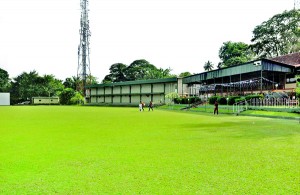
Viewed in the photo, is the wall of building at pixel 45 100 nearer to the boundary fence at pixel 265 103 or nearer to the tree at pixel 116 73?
the tree at pixel 116 73

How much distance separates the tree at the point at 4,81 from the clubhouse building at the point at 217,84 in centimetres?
3284

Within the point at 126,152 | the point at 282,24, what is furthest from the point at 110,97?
the point at 126,152

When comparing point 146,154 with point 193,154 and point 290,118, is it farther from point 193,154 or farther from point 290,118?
point 290,118

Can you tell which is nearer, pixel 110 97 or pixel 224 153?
pixel 224 153

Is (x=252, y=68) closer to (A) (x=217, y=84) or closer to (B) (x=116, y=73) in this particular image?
(A) (x=217, y=84)

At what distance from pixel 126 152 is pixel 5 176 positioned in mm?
2954

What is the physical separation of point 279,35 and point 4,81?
283 ft

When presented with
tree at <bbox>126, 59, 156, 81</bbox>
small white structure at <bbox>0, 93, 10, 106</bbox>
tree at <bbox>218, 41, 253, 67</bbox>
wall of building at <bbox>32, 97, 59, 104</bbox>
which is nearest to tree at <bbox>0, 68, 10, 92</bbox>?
small white structure at <bbox>0, 93, 10, 106</bbox>

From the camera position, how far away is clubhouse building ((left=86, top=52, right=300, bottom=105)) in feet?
108

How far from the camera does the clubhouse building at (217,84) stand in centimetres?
3306

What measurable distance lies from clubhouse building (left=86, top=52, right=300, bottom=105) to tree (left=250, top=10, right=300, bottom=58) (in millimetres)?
13427

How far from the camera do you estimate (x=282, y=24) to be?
A: 168 ft

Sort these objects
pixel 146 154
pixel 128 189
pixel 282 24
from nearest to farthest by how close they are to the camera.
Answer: pixel 128 189 → pixel 146 154 → pixel 282 24

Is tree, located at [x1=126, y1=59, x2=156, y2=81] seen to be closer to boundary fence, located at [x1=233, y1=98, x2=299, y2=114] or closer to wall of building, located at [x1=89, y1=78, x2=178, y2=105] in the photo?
wall of building, located at [x1=89, y1=78, x2=178, y2=105]
